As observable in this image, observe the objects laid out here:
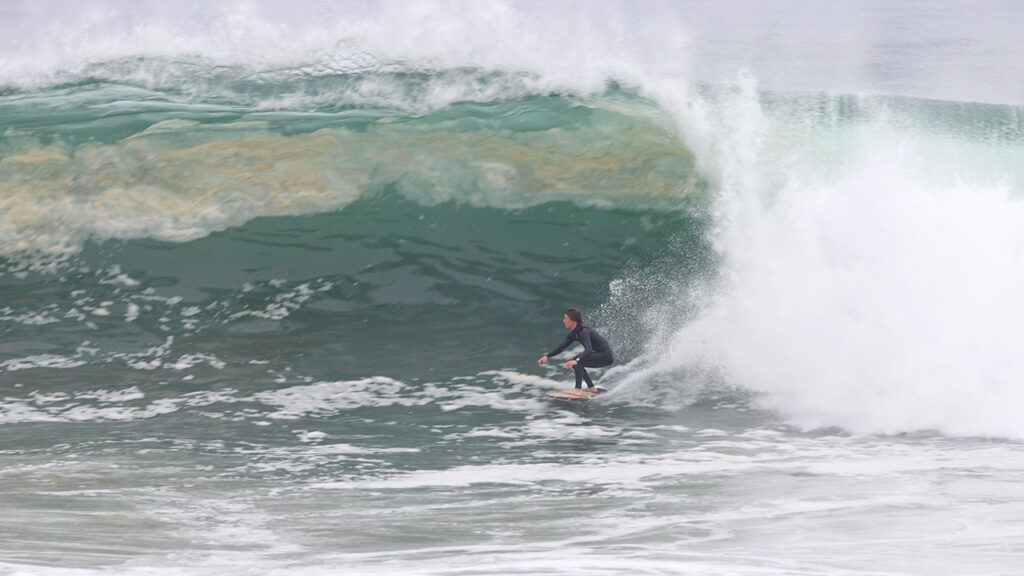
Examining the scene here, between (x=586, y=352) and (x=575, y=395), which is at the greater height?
(x=586, y=352)

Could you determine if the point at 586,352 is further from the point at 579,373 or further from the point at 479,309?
the point at 479,309

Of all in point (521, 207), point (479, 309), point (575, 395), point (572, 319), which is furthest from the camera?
point (521, 207)

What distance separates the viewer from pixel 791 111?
11.4 metres

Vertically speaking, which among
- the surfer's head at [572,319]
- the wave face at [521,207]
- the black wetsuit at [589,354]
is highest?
the wave face at [521,207]

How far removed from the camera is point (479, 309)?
342 inches

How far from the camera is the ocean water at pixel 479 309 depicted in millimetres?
4633

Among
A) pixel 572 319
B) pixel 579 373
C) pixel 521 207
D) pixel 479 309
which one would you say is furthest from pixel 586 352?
pixel 521 207

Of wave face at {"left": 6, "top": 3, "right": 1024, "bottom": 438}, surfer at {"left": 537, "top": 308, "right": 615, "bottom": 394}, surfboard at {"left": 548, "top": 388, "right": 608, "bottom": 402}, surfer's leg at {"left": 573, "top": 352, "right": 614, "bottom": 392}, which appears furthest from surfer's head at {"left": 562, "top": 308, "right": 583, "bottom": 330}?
wave face at {"left": 6, "top": 3, "right": 1024, "bottom": 438}

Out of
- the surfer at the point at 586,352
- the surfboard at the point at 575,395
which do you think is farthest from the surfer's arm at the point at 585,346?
the surfboard at the point at 575,395

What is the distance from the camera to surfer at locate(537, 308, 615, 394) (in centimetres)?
747

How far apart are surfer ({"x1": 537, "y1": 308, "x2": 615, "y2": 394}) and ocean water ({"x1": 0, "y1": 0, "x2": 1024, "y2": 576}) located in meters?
0.30

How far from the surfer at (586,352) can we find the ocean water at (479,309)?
0.97 ft

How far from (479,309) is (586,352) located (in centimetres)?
144

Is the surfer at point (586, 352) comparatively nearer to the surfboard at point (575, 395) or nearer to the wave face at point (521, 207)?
the surfboard at point (575, 395)
